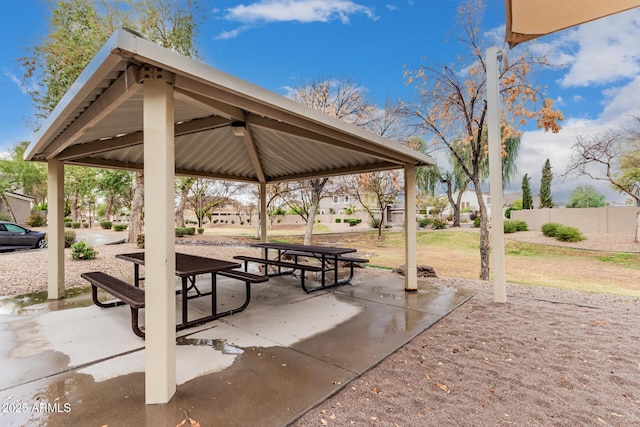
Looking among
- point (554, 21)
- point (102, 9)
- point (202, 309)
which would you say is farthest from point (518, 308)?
point (102, 9)

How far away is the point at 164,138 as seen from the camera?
220 cm

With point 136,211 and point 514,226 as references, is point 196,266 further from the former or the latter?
point 514,226

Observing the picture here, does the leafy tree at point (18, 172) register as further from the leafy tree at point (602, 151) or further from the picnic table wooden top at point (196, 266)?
the leafy tree at point (602, 151)

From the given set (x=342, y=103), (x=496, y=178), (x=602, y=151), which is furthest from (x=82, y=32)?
(x=602, y=151)

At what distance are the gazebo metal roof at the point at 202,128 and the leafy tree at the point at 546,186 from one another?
29657 mm

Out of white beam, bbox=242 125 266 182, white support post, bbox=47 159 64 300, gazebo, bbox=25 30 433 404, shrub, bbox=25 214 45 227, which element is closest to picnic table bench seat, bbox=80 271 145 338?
gazebo, bbox=25 30 433 404

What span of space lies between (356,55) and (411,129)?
7.31 m

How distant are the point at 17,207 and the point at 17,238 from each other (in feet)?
63.0

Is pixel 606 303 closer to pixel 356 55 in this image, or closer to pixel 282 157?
pixel 282 157

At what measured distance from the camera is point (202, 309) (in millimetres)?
4344

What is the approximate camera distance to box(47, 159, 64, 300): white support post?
15.0 feet

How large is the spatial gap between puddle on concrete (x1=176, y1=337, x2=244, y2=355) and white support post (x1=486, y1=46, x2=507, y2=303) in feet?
14.2

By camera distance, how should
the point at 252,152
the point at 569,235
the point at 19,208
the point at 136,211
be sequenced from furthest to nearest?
the point at 19,208
the point at 569,235
the point at 136,211
the point at 252,152

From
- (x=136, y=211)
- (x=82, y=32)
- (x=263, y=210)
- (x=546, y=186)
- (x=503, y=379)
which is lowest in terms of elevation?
(x=503, y=379)
